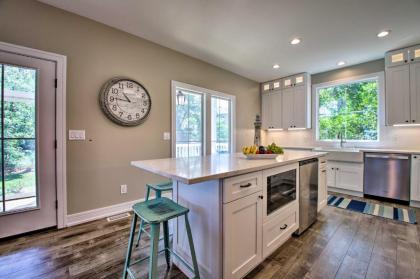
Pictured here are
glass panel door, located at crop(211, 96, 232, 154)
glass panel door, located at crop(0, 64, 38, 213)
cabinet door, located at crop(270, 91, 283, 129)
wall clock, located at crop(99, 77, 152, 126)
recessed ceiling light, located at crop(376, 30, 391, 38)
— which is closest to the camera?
glass panel door, located at crop(0, 64, 38, 213)

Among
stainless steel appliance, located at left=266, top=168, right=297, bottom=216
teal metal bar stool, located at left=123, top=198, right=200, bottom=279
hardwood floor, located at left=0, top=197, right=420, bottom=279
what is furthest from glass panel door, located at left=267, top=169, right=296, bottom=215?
teal metal bar stool, located at left=123, top=198, right=200, bottom=279

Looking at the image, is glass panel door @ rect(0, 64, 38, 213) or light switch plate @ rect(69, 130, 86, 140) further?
light switch plate @ rect(69, 130, 86, 140)

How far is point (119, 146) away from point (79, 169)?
0.57 m

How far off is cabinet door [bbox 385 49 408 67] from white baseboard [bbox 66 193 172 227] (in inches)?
203

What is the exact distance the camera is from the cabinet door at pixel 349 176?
3559mm

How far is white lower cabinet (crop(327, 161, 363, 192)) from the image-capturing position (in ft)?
11.7

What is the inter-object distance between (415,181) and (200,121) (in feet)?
12.6

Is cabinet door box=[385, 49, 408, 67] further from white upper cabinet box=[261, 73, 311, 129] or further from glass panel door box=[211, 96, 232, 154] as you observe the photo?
glass panel door box=[211, 96, 232, 154]

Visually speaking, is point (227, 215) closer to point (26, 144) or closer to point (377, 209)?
point (26, 144)

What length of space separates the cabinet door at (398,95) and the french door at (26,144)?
5377mm

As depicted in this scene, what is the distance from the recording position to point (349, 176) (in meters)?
3.66

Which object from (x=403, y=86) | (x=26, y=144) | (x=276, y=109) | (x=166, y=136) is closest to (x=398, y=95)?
(x=403, y=86)

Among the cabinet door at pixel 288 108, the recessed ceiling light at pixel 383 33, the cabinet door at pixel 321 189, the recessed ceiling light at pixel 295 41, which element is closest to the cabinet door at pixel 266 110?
the cabinet door at pixel 288 108

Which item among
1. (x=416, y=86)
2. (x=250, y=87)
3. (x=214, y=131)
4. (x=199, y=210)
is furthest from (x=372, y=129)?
(x=199, y=210)
